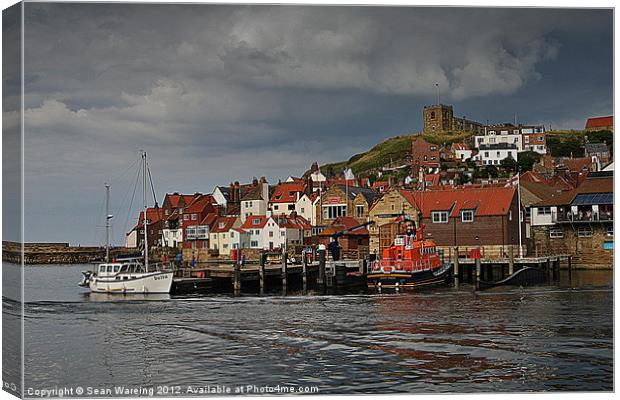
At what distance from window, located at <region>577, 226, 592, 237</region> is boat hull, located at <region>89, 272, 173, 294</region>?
32.7 feet

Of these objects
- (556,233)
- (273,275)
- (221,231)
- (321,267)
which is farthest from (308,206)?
(556,233)

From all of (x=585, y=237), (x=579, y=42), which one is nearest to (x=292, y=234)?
(x=585, y=237)

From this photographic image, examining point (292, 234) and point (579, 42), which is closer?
point (579, 42)

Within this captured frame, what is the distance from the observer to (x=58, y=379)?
8156mm

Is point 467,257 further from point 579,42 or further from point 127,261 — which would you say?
point 579,42

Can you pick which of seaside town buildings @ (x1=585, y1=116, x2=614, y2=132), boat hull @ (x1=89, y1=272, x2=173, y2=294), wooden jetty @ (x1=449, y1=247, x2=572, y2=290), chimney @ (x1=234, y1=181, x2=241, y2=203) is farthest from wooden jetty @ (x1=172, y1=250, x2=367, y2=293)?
seaside town buildings @ (x1=585, y1=116, x2=614, y2=132)

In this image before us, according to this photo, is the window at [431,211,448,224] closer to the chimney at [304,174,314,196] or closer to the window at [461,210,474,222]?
the window at [461,210,474,222]

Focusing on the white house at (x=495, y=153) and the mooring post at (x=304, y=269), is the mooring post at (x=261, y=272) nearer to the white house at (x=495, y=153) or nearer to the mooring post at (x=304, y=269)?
the mooring post at (x=304, y=269)

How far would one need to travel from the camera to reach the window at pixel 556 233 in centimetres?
2381

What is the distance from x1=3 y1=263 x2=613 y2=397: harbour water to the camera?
8.13 metres

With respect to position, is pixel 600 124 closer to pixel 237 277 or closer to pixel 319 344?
pixel 319 344

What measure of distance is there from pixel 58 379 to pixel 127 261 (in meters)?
10.5

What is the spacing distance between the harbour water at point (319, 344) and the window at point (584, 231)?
14.6 feet

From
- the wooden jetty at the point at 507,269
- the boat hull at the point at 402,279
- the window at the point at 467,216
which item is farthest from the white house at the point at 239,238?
the window at the point at 467,216
